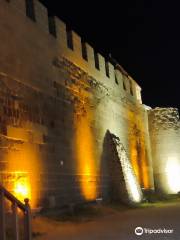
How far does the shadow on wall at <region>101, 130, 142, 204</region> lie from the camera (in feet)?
42.9

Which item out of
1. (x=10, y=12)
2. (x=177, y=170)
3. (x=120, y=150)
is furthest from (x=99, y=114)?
(x=177, y=170)

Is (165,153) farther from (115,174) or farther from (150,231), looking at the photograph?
(150,231)

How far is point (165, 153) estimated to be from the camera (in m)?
19.8

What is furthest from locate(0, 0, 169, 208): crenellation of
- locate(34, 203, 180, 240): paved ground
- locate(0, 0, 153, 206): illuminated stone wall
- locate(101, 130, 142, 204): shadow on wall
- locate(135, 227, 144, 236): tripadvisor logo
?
locate(135, 227, 144, 236): tripadvisor logo

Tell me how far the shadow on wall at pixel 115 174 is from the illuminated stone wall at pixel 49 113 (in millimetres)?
96

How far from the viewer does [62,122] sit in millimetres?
10641

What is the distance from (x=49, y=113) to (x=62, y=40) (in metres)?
2.36

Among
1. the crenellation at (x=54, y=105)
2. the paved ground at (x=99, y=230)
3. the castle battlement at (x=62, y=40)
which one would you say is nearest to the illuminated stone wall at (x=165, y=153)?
the castle battlement at (x=62, y=40)

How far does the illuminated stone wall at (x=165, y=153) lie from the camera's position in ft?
64.8

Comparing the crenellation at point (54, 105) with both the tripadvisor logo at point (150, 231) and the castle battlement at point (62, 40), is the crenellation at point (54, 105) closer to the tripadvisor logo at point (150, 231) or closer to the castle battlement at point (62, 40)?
the castle battlement at point (62, 40)

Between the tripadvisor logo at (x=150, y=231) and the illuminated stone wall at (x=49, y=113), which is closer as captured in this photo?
the tripadvisor logo at (x=150, y=231)

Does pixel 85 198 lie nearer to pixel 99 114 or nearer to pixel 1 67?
pixel 99 114

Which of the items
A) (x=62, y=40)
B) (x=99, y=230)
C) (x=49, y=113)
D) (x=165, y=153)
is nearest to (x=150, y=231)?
(x=99, y=230)

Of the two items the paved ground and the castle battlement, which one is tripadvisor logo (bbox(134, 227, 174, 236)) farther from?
the castle battlement
